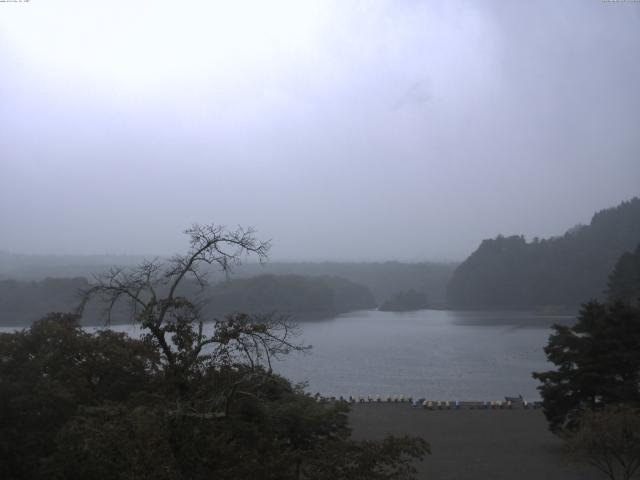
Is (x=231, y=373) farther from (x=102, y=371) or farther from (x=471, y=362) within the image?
(x=471, y=362)

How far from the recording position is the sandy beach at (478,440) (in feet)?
29.1

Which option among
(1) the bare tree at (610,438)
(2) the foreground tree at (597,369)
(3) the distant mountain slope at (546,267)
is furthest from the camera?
(3) the distant mountain slope at (546,267)

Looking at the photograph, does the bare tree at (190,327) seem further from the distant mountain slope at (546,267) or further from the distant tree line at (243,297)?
the distant mountain slope at (546,267)

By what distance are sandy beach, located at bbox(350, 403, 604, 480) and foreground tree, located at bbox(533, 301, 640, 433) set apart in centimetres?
73

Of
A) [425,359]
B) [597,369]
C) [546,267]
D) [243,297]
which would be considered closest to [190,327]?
[597,369]

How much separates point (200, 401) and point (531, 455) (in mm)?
7766

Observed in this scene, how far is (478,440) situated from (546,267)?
4695cm

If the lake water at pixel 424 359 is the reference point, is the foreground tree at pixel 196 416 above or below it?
above

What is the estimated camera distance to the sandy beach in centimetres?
887

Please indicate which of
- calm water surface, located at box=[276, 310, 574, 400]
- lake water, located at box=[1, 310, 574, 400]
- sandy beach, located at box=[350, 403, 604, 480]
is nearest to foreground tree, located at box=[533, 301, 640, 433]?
sandy beach, located at box=[350, 403, 604, 480]

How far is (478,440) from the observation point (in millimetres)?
11141

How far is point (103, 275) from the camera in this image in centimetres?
425

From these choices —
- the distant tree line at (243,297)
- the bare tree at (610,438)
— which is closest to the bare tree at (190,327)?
the bare tree at (610,438)

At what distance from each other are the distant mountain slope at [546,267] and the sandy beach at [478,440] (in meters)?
41.1
